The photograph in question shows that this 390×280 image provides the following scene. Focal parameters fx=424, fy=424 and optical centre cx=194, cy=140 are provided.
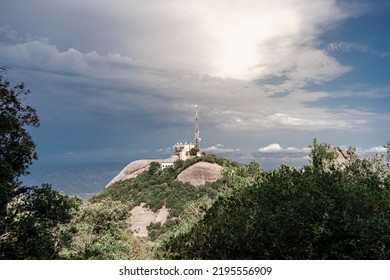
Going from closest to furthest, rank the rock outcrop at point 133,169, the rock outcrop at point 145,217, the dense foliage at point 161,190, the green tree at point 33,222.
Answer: the green tree at point 33,222 → the dense foliage at point 161,190 → the rock outcrop at point 145,217 → the rock outcrop at point 133,169

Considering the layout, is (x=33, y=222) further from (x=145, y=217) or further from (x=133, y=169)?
(x=133, y=169)

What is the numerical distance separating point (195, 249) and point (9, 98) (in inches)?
236

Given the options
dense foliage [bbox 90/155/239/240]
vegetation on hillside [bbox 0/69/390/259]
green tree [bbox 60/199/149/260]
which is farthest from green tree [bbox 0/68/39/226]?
dense foliage [bbox 90/155/239/240]

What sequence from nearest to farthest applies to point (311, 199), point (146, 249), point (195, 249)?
point (311, 199)
point (195, 249)
point (146, 249)

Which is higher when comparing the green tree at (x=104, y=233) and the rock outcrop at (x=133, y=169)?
the rock outcrop at (x=133, y=169)

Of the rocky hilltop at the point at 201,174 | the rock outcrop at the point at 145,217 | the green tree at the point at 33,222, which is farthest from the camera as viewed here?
the rocky hilltop at the point at 201,174

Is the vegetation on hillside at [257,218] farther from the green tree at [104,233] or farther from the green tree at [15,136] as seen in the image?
the green tree at [104,233]

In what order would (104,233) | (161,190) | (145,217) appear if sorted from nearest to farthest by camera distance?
(104,233) < (145,217) < (161,190)

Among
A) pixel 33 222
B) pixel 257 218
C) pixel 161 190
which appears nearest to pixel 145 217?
pixel 161 190

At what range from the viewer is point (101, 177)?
68.2 m

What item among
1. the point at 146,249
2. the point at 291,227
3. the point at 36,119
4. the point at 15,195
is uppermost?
the point at 36,119

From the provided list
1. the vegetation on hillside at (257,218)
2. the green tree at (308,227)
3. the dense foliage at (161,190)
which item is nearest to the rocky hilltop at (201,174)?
the dense foliage at (161,190)

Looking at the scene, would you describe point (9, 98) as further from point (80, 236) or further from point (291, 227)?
point (80, 236)

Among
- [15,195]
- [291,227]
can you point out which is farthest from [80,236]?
[291,227]
